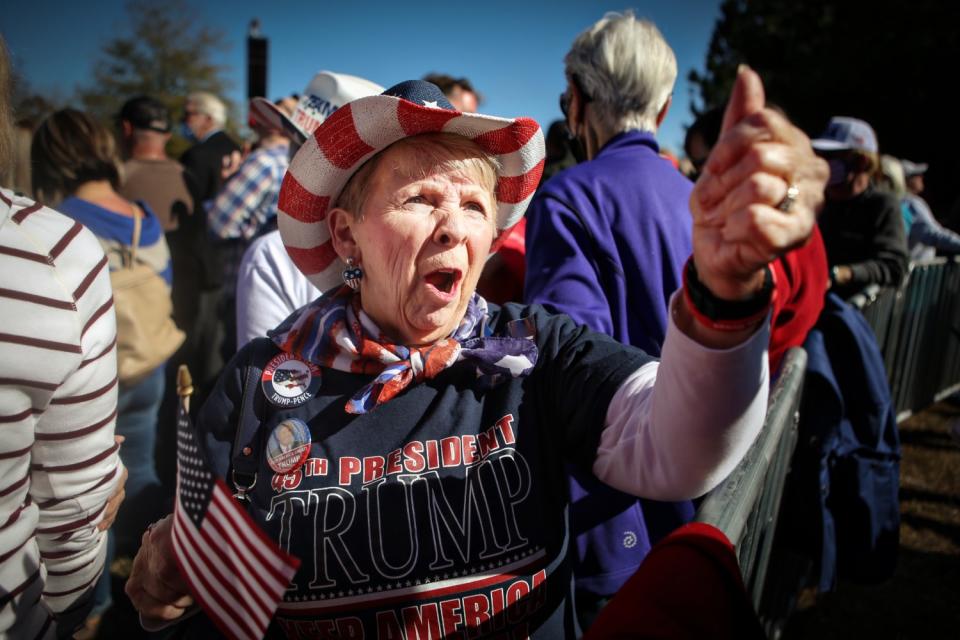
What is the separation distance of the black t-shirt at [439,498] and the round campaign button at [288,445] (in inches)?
0.6

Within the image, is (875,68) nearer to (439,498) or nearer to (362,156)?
(362,156)

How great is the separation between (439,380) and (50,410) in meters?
0.79

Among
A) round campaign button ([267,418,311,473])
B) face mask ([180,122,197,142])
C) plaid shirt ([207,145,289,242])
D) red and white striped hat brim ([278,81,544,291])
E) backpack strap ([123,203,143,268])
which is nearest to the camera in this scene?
round campaign button ([267,418,311,473])

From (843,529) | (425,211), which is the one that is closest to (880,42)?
(843,529)

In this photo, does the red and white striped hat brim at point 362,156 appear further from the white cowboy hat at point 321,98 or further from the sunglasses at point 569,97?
the white cowboy hat at point 321,98

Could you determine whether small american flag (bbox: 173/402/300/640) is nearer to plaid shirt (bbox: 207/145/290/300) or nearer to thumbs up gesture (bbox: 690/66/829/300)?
thumbs up gesture (bbox: 690/66/829/300)

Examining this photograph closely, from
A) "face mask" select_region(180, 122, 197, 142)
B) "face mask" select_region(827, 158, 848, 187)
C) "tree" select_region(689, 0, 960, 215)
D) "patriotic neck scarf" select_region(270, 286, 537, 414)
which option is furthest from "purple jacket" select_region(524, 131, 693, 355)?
"tree" select_region(689, 0, 960, 215)

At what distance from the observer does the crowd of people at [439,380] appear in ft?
3.30

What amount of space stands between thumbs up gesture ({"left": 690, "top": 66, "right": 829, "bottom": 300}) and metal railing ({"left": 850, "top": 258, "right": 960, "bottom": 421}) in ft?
12.0

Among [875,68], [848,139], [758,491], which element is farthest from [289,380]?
[875,68]

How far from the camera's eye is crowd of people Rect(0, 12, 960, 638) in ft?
3.30

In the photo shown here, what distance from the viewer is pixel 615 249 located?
1.98 m

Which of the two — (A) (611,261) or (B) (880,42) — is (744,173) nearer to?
(A) (611,261)

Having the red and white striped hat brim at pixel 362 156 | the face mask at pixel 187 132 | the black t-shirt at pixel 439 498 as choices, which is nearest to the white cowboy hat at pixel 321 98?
the red and white striped hat brim at pixel 362 156
